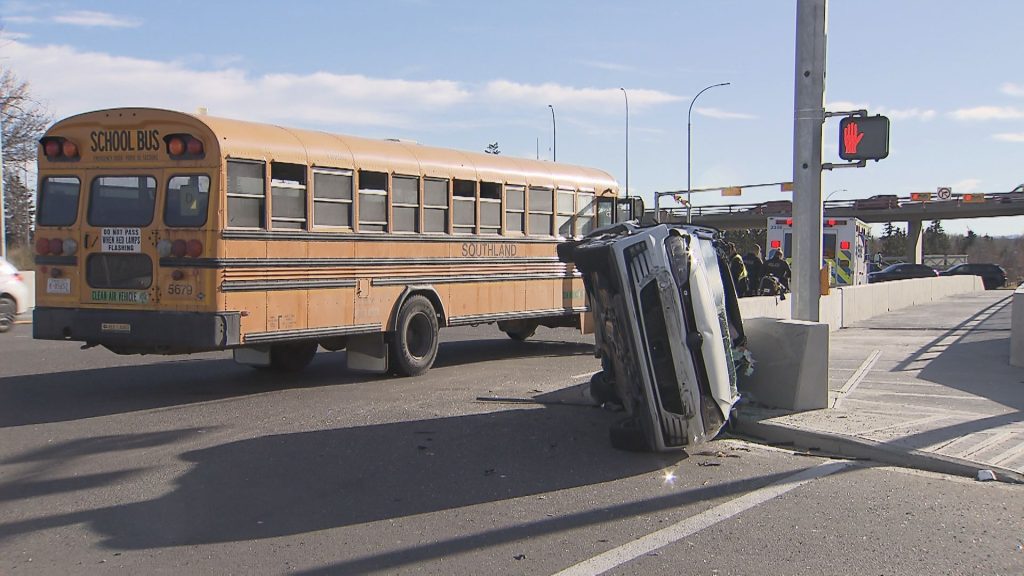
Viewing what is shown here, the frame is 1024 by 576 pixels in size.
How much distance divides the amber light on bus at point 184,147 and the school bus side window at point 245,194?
1.02 feet

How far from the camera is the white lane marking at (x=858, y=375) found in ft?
32.6

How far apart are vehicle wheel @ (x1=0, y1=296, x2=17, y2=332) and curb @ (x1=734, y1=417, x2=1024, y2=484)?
14405 mm

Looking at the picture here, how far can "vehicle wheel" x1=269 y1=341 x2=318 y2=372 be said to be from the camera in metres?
12.2

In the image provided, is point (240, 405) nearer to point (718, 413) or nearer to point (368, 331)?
point (368, 331)

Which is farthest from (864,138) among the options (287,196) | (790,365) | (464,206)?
(287,196)

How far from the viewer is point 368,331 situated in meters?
11.2

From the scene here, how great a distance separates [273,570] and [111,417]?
4793mm

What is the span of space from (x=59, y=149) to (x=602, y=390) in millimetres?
6258

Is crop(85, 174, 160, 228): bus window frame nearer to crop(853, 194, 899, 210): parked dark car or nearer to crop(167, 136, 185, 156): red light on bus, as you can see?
crop(167, 136, 185, 156): red light on bus

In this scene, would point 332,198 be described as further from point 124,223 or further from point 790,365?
point 790,365

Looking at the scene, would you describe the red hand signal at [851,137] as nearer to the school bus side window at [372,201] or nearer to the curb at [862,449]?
the curb at [862,449]

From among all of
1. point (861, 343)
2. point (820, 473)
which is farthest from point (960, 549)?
point (861, 343)

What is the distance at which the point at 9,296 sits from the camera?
17.8 m

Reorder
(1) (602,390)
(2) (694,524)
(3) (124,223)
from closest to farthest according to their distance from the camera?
(2) (694,524), (1) (602,390), (3) (124,223)
